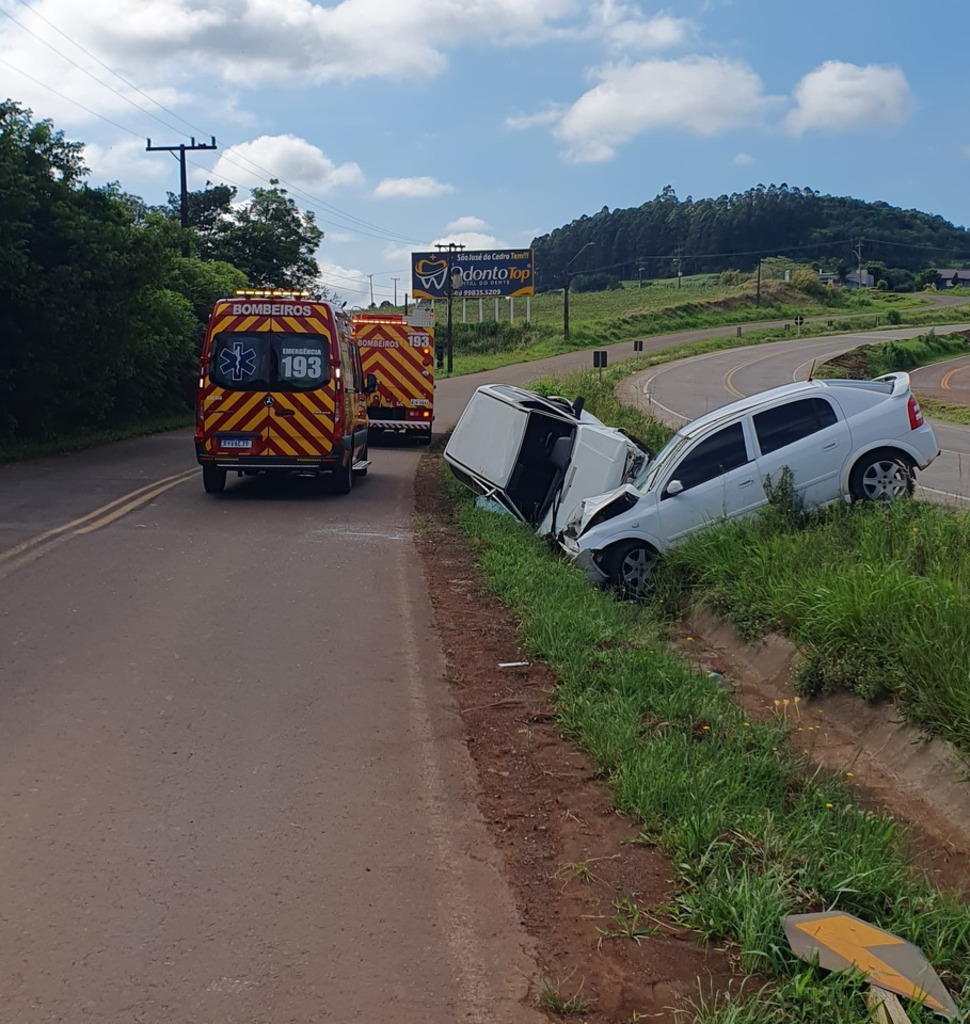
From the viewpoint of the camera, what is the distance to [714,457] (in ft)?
36.2

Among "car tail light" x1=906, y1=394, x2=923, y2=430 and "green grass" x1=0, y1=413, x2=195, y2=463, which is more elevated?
"car tail light" x1=906, y1=394, x2=923, y2=430

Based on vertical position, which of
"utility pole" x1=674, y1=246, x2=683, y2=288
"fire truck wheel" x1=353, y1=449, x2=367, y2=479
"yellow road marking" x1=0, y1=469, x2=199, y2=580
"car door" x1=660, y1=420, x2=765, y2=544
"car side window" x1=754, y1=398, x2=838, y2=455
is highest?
"utility pole" x1=674, y1=246, x2=683, y2=288

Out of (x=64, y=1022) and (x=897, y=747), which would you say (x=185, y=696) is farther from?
(x=897, y=747)

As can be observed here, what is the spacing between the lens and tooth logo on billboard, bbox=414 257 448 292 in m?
76.4

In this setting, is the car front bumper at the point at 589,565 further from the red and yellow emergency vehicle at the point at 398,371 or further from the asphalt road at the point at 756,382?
the red and yellow emergency vehicle at the point at 398,371

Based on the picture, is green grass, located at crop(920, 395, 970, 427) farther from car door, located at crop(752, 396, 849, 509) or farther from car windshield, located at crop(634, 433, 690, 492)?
car windshield, located at crop(634, 433, 690, 492)

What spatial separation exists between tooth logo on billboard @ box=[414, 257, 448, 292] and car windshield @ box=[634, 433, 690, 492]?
67037 millimetres

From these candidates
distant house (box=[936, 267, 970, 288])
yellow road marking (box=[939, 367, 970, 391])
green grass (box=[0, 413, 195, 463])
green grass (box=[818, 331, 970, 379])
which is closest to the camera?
green grass (box=[0, 413, 195, 463])

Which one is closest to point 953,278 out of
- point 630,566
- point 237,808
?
point 630,566

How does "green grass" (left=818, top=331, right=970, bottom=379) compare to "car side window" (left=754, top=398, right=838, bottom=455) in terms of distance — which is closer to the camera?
"car side window" (left=754, top=398, right=838, bottom=455)

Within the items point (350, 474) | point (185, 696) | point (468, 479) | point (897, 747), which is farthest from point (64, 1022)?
point (350, 474)

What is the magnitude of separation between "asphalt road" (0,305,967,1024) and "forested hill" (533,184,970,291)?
139800 mm

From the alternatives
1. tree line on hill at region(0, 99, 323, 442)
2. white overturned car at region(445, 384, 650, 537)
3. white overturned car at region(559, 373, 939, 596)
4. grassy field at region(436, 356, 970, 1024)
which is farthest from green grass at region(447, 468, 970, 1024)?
tree line on hill at region(0, 99, 323, 442)

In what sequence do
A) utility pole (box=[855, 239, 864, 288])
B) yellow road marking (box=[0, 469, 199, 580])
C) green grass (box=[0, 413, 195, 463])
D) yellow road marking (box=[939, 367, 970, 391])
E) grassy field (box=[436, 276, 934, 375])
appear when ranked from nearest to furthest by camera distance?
yellow road marking (box=[0, 469, 199, 580])
green grass (box=[0, 413, 195, 463])
yellow road marking (box=[939, 367, 970, 391])
grassy field (box=[436, 276, 934, 375])
utility pole (box=[855, 239, 864, 288])
